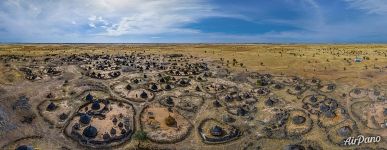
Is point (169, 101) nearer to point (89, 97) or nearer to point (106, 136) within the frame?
point (89, 97)

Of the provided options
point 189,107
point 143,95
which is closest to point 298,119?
point 189,107

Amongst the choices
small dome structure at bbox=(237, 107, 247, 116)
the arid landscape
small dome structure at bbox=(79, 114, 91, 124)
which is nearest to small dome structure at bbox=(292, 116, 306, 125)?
the arid landscape

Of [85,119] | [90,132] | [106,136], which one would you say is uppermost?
[85,119]

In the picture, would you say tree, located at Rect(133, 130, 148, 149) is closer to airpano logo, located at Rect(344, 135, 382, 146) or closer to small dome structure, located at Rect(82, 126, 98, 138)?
small dome structure, located at Rect(82, 126, 98, 138)

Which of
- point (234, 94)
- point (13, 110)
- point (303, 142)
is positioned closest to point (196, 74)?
point (234, 94)

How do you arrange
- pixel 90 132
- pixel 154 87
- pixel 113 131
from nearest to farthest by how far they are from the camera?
pixel 90 132 < pixel 113 131 < pixel 154 87

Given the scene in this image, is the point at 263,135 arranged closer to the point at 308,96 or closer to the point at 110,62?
the point at 308,96

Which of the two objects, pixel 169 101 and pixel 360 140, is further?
pixel 169 101

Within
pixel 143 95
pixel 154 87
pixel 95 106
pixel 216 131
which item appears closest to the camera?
pixel 216 131

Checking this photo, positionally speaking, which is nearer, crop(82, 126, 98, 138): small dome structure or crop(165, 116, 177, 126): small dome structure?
crop(82, 126, 98, 138): small dome structure
